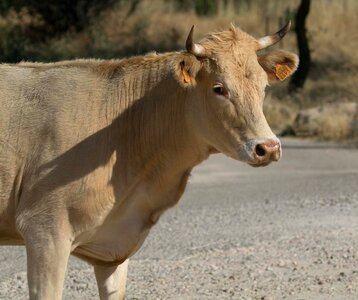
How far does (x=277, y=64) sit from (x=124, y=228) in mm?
1721

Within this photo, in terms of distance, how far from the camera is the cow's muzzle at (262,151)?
7523 millimetres

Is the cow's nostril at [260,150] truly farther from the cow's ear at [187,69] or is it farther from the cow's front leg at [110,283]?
the cow's front leg at [110,283]

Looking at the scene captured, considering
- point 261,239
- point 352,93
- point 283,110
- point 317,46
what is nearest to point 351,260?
point 261,239

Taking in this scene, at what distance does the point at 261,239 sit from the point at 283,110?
51.4 feet

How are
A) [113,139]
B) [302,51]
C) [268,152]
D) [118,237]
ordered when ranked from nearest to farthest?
[268,152], [118,237], [113,139], [302,51]

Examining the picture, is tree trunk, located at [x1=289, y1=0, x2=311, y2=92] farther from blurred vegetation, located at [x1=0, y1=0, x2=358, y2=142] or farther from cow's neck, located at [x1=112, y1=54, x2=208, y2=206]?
cow's neck, located at [x1=112, y1=54, x2=208, y2=206]

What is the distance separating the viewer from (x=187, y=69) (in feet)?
26.2

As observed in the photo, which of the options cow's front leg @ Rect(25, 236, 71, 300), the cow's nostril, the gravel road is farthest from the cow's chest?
the gravel road

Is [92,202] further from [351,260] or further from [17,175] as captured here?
[351,260]

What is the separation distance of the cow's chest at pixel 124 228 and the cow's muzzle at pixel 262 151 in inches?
35.5

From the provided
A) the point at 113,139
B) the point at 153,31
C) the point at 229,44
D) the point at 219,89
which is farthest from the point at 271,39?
the point at 153,31

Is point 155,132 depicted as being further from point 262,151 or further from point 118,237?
point 262,151

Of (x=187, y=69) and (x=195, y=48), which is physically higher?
(x=195, y=48)

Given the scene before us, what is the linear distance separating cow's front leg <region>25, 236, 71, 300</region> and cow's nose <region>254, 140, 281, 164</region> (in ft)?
4.88
